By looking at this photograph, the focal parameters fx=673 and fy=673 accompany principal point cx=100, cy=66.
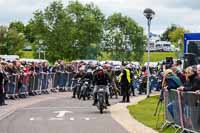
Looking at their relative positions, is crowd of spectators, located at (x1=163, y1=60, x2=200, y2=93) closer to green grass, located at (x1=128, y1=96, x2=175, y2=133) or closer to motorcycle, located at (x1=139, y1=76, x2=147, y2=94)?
green grass, located at (x1=128, y1=96, x2=175, y2=133)

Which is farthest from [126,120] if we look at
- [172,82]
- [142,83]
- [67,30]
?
[67,30]

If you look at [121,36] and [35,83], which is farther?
[121,36]

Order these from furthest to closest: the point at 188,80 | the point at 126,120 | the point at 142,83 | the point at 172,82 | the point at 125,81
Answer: the point at 142,83
the point at 125,81
the point at 126,120
the point at 172,82
the point at 188,80

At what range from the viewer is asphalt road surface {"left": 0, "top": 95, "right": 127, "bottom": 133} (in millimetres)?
19484

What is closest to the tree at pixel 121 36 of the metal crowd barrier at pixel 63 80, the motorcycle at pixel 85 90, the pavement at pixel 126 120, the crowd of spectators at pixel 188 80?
the metal crowd barrier at pixel 63 80

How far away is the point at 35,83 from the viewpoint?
1527 inches

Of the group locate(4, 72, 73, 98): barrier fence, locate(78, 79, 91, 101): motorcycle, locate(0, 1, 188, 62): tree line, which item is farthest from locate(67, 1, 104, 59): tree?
locate(78, 79, 91, 101): motorcycle

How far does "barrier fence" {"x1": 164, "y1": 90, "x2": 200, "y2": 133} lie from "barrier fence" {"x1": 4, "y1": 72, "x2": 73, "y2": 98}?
14269 millimetres

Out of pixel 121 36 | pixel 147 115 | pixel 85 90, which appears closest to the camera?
pixel 147 115

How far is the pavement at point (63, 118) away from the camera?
19672mm

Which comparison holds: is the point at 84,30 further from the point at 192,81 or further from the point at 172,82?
the point at 192,81

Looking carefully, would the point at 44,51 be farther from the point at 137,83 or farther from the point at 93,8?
the point at 137,83

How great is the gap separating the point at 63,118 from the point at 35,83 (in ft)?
49.5

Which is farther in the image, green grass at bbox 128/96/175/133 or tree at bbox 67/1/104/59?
tree at bbox 67/1/104/59
